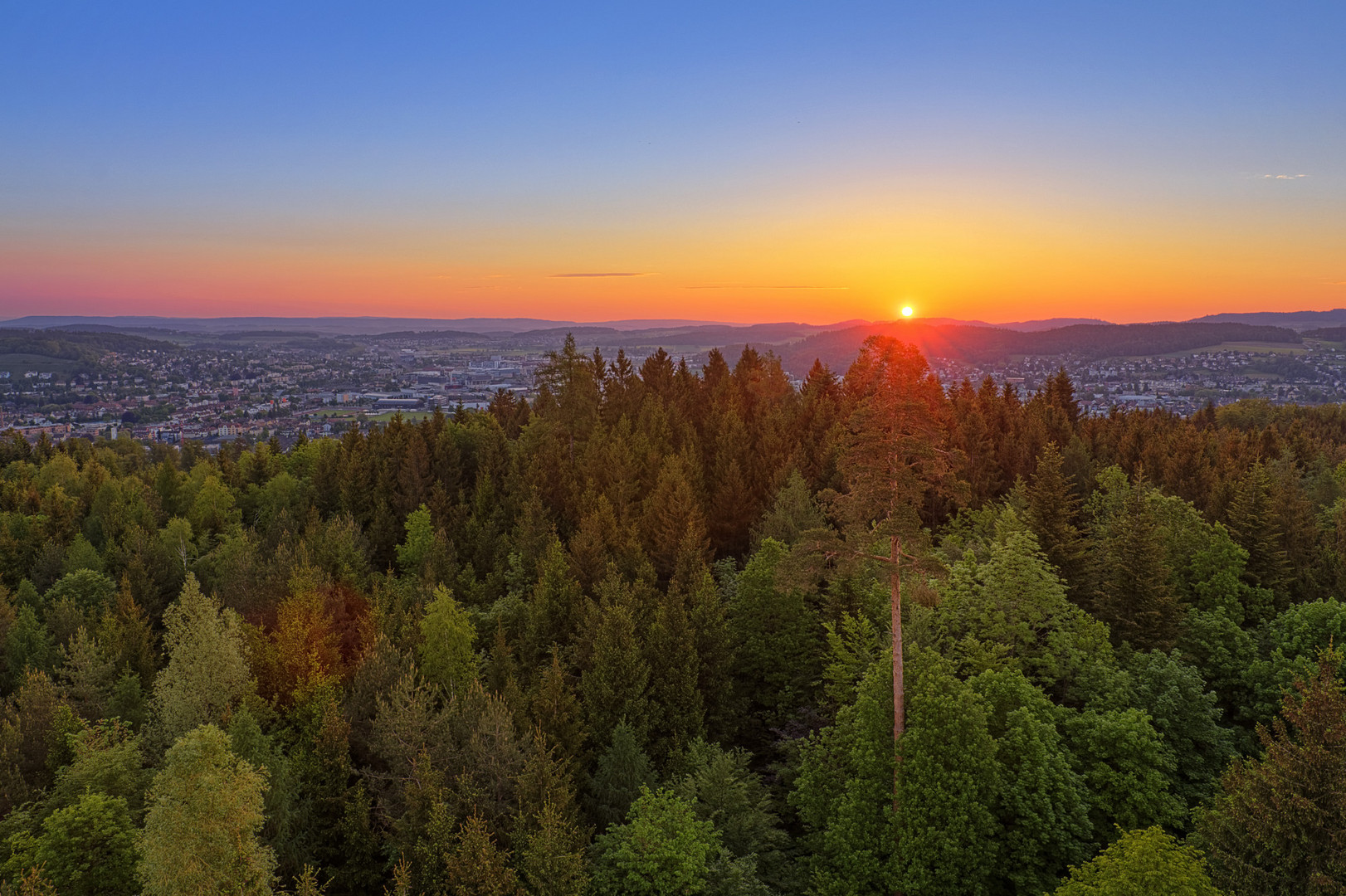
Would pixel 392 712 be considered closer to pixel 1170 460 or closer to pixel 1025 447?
pixel 1025 447

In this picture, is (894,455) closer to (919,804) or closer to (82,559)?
(919,804)

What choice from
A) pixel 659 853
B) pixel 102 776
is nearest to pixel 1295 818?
pixel 659 853

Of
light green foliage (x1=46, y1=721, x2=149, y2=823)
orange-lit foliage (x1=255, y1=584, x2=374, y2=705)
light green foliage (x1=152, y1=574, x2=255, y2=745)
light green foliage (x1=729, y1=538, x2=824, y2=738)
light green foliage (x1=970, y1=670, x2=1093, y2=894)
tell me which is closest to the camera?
light green foliage (x1=970, y1=670, x2=1093, y2=894)

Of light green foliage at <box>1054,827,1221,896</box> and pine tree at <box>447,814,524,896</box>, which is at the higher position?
light green foliage at <box>1054,827,1221,896</box>

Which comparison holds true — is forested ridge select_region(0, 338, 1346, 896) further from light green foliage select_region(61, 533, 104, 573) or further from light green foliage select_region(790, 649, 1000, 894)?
light green foliage select_region(61, 533, 104, 573)

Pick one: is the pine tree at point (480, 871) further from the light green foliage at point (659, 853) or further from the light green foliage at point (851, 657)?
the light green foliage at point (851, 657)

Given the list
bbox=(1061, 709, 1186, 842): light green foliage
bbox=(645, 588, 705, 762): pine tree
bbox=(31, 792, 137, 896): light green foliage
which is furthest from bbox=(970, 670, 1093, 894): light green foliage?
bbox=(31, 792, 137, 896): light green foliage
